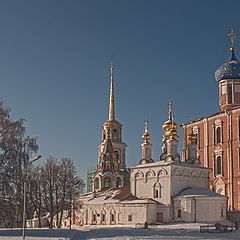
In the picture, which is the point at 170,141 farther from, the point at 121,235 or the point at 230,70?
the point at 121,235

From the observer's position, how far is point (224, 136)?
55.5 metres

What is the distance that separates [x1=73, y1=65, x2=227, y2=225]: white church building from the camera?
45.7 metres

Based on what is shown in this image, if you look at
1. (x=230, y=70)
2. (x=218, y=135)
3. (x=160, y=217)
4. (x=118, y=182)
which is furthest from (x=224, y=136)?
(x=118, y=182)

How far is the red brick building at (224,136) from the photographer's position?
53.8m

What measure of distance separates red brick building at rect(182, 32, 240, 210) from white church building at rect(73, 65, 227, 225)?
283cm

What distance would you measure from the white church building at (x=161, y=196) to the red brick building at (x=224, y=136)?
2831 millimetres

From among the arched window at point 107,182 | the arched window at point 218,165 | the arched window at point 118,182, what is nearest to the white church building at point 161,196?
the arched window at point 107,182

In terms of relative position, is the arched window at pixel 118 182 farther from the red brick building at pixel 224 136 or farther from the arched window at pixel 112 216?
the arched window at pixel 112 216

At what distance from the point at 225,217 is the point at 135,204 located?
8194 mm

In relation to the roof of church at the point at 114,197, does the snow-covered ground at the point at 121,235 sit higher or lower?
lower

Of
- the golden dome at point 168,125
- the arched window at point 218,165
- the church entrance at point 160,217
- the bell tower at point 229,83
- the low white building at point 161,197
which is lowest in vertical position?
the church entrance at point 160,217

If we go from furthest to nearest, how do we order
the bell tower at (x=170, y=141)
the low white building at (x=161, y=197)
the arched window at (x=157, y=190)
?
the bell tower at (x=170, y=141) < the arched window at (x=157, y=190) < the low white building at (x=161, y=197)

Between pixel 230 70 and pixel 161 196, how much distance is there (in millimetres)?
19013

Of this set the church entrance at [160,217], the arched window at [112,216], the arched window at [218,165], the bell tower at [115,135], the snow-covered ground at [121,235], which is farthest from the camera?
the bell tower at [115,135]
